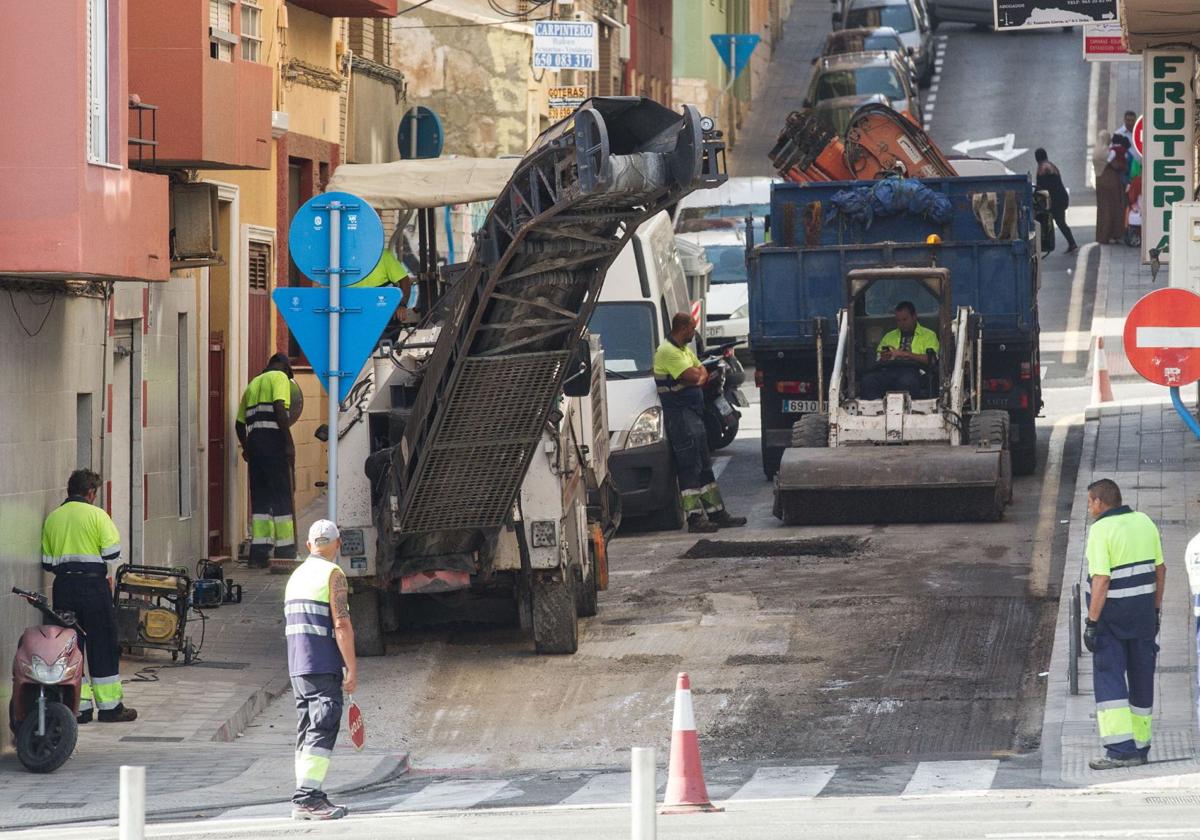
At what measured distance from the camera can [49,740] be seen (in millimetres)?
12914

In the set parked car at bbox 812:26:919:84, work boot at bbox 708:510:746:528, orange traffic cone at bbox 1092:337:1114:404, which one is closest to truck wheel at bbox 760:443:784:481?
work boot at bbox 708:510:746:528

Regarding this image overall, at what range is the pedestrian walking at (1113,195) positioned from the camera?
129ft

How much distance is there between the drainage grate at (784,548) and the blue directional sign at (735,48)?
30909mm

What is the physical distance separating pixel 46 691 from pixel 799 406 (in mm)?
10918

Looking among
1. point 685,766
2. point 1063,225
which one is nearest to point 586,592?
point 685,766

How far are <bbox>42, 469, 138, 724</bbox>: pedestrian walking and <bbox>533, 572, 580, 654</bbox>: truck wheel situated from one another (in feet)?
9.25

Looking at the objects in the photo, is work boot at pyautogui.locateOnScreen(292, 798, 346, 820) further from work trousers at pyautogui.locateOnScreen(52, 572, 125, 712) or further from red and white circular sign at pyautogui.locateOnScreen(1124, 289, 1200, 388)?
red and white circular sign at pyautogui.locateOnScreen(1124, 289, 1200, 388)

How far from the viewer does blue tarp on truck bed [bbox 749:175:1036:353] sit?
22.0 meters

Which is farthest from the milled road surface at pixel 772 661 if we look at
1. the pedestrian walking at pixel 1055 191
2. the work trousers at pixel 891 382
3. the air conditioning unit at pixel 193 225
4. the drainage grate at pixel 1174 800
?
the pedestrian walking at pixel 1055 191

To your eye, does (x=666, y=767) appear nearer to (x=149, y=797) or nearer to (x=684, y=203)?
(x=149, y=797)

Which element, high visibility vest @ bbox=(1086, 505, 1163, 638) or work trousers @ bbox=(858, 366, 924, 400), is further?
work trousers @ bbox=(858, 366, 924, 400)

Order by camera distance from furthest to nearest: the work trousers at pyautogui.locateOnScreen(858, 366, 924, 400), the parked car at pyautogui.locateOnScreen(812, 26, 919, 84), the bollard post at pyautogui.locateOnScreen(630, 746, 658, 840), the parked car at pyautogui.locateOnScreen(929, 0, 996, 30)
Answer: the parked car at pyautogui.locateOnScreen(929, 0, 996, 30)
the parked car at pyautogui.locateOnScreen(812, 26, 919, 84)
the work trousers at pyautogui.locateOnScreen(858, 366, 924, 400)
the bollard post at pyautogui.locateOnScreen(630, 746, 658, 840)

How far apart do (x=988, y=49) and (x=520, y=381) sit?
152 ft

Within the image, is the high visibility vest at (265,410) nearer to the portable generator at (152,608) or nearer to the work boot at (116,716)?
the portable generator at (152,608)
